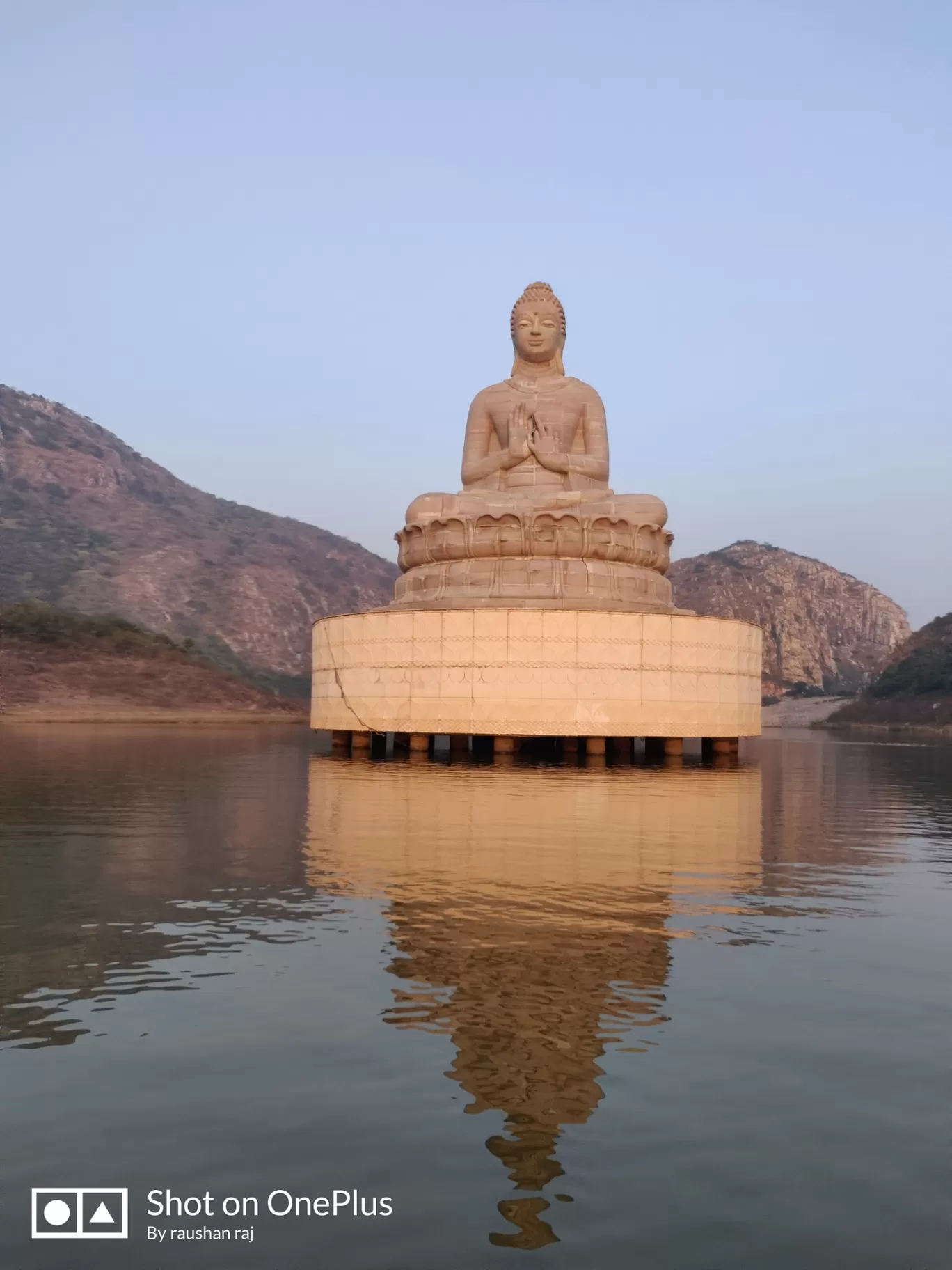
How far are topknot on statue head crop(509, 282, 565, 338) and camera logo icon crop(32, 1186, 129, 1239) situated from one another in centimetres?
2177

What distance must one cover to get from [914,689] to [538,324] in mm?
49248

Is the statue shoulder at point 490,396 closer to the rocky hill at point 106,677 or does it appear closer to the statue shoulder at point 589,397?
the statue shoulder at point 589,397

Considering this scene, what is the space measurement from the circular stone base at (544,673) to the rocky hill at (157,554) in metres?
53.1

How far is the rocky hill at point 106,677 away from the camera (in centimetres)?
3938

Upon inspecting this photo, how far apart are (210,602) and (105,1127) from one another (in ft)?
273

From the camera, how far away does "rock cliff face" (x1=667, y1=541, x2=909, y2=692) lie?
10238 centimetres

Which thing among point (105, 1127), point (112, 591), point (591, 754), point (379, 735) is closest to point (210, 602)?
point (112, 591)

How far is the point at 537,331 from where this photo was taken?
22797 mm

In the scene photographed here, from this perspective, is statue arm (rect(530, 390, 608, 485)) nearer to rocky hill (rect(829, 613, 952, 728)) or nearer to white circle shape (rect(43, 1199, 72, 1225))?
white circle shape (rect(43, 1199, 72, 1225))

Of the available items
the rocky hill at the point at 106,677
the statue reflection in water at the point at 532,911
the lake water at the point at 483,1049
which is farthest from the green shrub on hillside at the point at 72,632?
the lake water at the point at 483,1049

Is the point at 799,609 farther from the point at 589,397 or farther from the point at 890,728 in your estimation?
the point at 589,397

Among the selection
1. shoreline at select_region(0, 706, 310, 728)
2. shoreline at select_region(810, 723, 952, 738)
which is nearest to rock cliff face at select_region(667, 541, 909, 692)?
shoreline at select_region(810, 723, 952, 738)

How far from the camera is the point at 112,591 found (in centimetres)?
8000

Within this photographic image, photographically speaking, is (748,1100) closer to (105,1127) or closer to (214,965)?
(105,1127)
